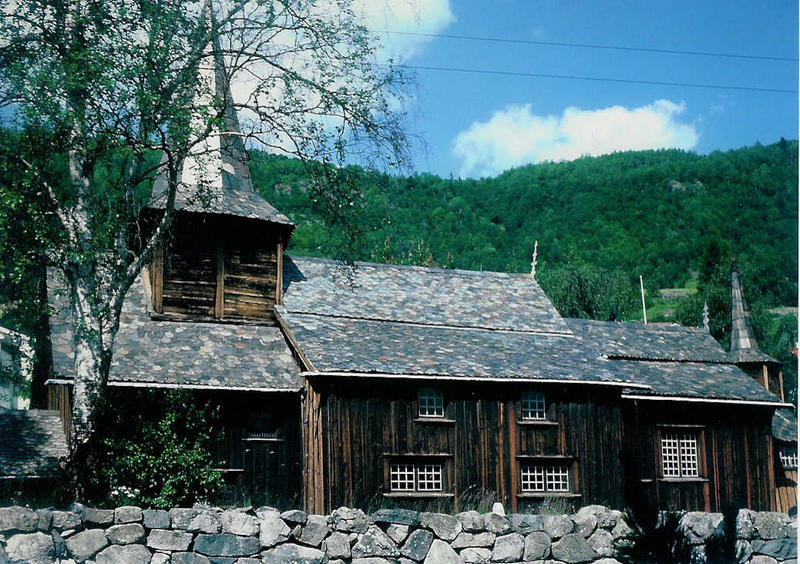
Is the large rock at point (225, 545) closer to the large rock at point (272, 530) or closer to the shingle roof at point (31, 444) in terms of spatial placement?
the large rock at point (272, 530)

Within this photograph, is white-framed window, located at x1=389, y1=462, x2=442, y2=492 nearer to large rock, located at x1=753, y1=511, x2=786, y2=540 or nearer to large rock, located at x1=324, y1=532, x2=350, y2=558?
large rock, located at x1=324, y1=532, x2=350, y2=558

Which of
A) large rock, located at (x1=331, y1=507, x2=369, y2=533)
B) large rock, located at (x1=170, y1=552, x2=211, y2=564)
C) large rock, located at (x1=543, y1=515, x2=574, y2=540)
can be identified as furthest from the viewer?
large rock, located at (x1=543, y1=515, x2=574, y2=540)

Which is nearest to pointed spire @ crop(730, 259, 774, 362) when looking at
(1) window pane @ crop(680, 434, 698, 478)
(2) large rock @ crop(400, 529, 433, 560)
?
(1) window pane @ crop(680, 434, 698, 478)

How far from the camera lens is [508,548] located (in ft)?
47.1

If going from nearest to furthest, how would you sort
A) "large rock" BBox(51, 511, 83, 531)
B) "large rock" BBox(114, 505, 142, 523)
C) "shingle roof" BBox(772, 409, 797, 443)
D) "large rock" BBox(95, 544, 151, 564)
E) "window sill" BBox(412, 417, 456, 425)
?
"large rock" BBox(51, 511, 83, 531), "large rock" BBox(95, 544, 151, 564), "large rock" BBox(114, 505, 142, 523), "window sill" BBox(412, 417, 456, 425), "shingle roof" BBox(772, 409, 797, 443)

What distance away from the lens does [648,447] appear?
1136 inches

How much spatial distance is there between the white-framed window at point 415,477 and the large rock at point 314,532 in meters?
10.3

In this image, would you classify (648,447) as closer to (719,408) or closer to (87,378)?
(719,408)

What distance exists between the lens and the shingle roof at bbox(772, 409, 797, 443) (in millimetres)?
34562

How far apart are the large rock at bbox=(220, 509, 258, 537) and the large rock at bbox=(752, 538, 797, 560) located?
7.77 m

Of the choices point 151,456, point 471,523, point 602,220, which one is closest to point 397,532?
point 471,523

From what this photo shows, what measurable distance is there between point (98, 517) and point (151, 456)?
21.0 feet

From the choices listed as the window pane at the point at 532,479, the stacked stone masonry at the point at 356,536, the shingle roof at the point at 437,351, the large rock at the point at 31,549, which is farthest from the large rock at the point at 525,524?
the window pane at the point at 532,479

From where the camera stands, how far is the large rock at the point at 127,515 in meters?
13.0
